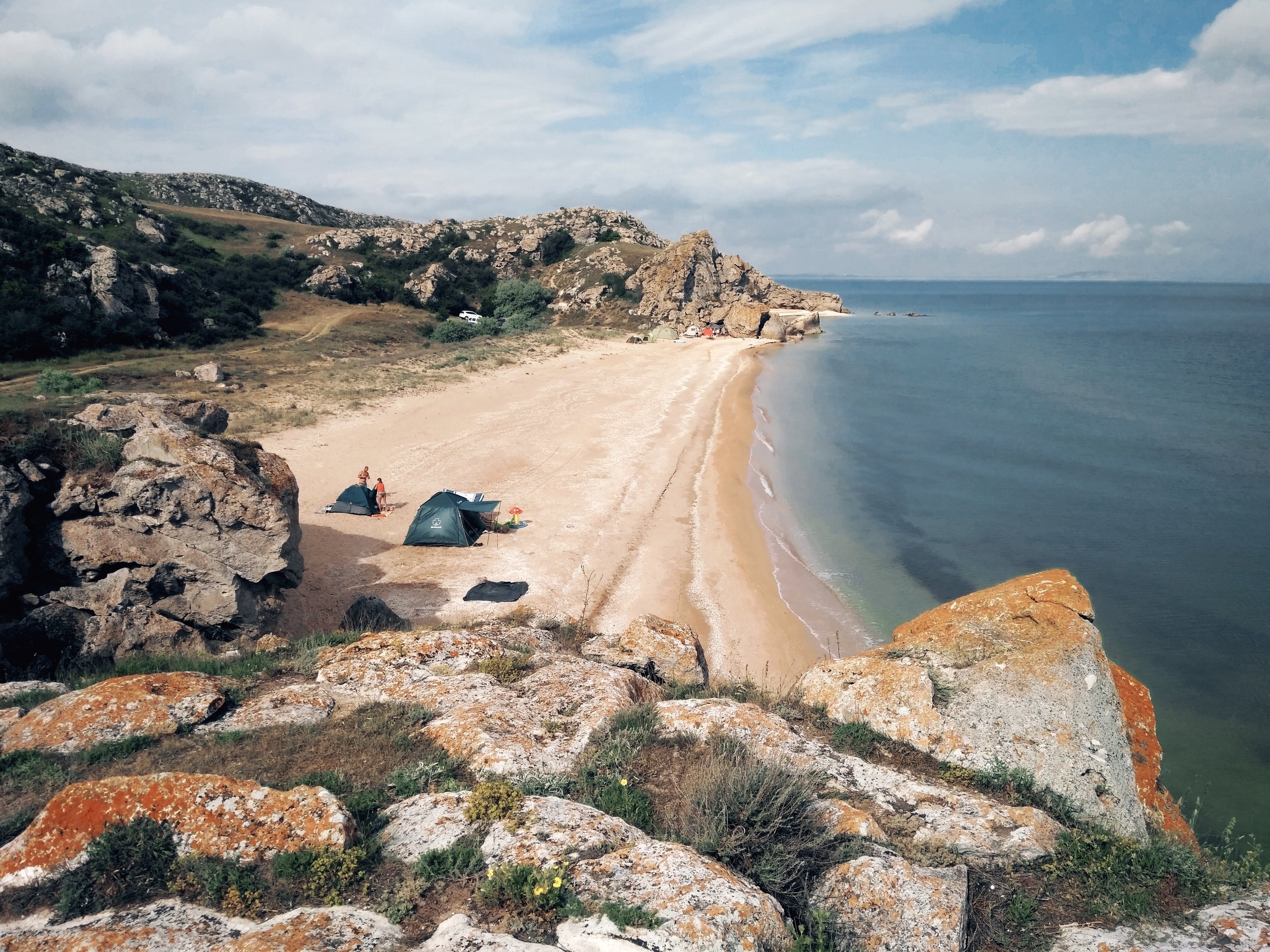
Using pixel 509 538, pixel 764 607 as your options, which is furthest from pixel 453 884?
pixel 509 538

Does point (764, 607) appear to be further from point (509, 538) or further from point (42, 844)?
point (42, 844)

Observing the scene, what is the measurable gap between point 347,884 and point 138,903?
1168 mm

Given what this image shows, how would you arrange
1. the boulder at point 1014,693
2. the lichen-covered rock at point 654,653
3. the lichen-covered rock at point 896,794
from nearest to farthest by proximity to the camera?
the lichen-covered rock at point 896,794, the boulder at point 1014,693, the lichen-covered rock at point 654,653

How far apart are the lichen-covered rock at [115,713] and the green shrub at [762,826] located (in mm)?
4716

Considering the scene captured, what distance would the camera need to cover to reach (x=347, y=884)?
4.39 m

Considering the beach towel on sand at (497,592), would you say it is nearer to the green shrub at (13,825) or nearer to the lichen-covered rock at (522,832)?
the lichen-covered rock at (522,832)

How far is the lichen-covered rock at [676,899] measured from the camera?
12.5 feet

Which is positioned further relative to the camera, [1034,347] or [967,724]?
[1034,347]

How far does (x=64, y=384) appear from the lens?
24297 mm

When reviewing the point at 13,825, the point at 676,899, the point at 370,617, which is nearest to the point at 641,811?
the point at 676,899

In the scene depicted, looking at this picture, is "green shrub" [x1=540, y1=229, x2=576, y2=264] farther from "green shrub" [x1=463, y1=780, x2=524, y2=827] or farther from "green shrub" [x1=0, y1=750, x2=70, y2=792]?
"green shrub" [x1=463, y1=780, x2=524, y2=827]

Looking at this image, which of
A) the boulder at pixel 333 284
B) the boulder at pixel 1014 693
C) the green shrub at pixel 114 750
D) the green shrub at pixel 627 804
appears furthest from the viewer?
the boulder at pixel 333 284

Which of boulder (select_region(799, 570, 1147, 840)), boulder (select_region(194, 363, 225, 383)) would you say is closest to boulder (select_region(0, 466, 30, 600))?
boulder (select_region(799, 570, 1147, 840))

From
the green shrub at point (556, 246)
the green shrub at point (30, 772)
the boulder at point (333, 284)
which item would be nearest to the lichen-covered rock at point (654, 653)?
the green shrub at point (30, 772)
